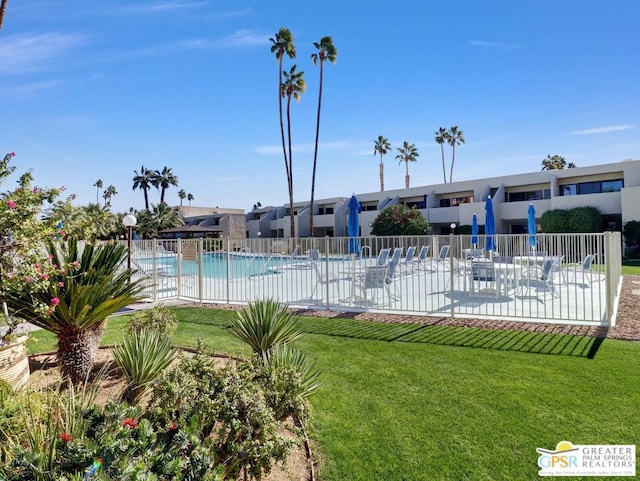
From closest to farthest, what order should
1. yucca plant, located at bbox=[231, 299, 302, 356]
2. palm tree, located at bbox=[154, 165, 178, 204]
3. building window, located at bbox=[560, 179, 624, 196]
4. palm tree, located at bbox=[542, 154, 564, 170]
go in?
yucca plant, located at bbox=[231, 299, 302, 356] → building window, located at bbox=[560, 179, 624, 196] → palm tree, located at bbox=[542, 154, 564, 170] → palm tree, located at bbox=[154, 165, 178, 204]

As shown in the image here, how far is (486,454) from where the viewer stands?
3252 mm

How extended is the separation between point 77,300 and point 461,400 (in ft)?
14.8

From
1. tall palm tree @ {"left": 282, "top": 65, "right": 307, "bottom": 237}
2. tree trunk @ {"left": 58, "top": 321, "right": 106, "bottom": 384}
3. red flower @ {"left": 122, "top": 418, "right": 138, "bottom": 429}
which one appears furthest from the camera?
tall palm tree @ {"left": 282, "top": 65, "right": 307, "bottom": 237}

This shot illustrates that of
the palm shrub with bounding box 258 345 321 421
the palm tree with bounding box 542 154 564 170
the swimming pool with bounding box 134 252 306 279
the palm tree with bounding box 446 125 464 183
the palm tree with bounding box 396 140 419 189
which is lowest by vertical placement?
the palm shrub with bounding box 258 345 321 421

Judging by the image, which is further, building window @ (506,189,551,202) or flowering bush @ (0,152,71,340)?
building window @ (506,189,551,202)

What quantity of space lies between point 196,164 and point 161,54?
396 inches

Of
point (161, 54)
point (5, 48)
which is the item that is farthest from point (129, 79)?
point (5, 48)

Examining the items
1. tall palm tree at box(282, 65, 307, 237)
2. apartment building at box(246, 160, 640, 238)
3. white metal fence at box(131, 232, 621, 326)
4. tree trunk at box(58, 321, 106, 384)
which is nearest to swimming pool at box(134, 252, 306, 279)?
white metal fence at box(131, 232, 621, 326)

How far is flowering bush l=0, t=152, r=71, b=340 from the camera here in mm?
3498

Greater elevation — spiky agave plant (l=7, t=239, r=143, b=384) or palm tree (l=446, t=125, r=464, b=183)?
palm tree (l=446, t=125, r=464, b=183)

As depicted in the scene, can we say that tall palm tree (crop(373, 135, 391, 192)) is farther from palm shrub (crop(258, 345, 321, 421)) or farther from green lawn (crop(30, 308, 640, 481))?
palm shrub (crop(258, 345, 321, 421))

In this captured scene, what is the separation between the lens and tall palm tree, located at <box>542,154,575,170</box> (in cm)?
5375

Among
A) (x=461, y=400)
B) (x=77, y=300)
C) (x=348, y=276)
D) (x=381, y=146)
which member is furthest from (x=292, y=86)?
(x=461, y=400)

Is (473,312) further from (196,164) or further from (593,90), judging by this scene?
(196,164)
